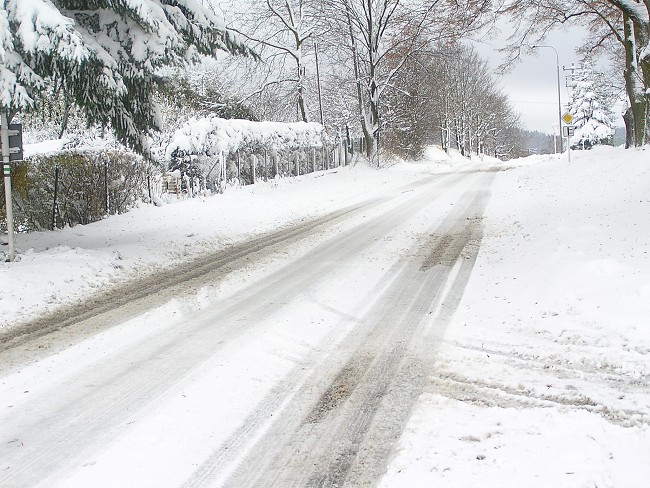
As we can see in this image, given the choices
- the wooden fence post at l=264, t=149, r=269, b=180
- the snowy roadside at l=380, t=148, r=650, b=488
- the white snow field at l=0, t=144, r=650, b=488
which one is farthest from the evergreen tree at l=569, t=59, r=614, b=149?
the snowy roadside at l=380, t=148, r=650, b=488

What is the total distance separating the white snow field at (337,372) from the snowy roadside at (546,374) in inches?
0.6

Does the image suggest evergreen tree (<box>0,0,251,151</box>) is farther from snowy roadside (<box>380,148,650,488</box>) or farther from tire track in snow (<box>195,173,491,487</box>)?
snowy roadside (<box>380,148,650,488</box>)

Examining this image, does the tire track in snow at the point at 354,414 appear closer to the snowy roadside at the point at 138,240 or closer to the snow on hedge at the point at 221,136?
the snowy roadside at the point at 138,240

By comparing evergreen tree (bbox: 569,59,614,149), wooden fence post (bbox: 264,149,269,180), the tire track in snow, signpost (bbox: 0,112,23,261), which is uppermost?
evergreen tree (bbox: 569,59,614,149)

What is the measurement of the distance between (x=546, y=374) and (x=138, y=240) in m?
8.72

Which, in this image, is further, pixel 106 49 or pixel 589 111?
pixel 589 111

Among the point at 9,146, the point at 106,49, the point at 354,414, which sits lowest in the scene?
the point at 354,414

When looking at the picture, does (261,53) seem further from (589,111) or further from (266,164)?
(589,111)

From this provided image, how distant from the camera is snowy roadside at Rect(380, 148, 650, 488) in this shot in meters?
2.84

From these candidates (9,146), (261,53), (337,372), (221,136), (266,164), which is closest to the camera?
(337,372)

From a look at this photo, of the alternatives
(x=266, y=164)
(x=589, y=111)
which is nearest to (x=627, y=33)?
(x=266, y=164)

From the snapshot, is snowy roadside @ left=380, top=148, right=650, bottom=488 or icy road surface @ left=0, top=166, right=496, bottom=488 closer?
snowy roadside @ left=380, top=148, right=650, bottom=488

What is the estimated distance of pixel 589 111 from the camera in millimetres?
53625

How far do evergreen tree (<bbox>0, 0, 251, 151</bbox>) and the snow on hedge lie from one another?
882cm
